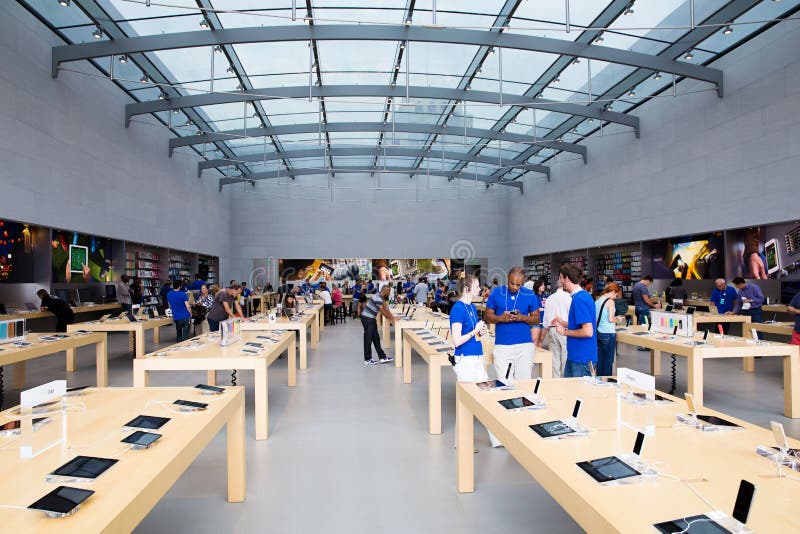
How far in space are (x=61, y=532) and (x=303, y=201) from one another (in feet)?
68.0

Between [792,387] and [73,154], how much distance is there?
12898 millimetres

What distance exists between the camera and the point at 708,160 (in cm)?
1062

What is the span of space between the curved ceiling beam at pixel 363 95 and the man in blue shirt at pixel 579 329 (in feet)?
27.9

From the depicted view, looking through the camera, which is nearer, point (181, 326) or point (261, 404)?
point (261, 404)

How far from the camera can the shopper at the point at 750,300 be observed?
8.59m

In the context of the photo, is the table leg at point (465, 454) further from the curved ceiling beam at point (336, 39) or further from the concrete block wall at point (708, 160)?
the concrete block wall at point (708, 160)

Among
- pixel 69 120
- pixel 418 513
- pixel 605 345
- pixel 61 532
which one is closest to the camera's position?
pixel 61 532

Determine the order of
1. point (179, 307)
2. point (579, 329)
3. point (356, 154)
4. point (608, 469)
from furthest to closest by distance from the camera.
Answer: point (356, 154)
point (179, 307)
point (579, 329)
point (608, 469)

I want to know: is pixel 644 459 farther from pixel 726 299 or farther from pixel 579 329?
pixel 726 299

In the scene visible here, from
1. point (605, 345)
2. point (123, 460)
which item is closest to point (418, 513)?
point (123, 460)

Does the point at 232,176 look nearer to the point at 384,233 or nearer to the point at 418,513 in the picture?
the point at 384,233

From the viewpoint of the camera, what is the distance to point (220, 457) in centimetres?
412

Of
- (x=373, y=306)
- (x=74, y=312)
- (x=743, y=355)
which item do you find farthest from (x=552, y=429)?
(x=74, y=312)

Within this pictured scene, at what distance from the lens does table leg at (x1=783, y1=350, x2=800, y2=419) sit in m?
5.25
